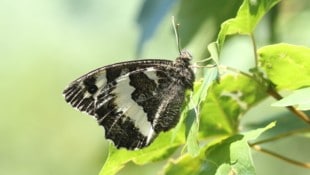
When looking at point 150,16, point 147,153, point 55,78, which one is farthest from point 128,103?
point 55,78

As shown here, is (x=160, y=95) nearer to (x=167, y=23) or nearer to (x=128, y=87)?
(x=128, y=87)

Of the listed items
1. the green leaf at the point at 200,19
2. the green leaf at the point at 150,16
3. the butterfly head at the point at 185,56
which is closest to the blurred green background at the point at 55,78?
the green leaf at the point at 150,16

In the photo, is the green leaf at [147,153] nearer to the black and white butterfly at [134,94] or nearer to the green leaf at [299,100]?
the black and white butterfly at [134,94]

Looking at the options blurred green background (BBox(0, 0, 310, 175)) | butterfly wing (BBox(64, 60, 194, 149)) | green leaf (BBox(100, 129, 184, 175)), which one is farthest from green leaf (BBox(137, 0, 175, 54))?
blurred green background (BBox(0, 0, 310, 175))

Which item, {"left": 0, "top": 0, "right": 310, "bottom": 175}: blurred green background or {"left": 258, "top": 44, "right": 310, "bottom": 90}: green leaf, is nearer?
{"left": 258, "top": 44, "right": 310, "bottom": 90}: green leaf

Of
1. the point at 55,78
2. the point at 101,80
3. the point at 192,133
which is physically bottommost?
the point at 55,78

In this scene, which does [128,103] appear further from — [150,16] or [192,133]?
[150,16]

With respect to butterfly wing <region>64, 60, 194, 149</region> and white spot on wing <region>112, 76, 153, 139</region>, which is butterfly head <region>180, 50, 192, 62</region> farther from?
white spot on wing <region>112, 76, 153, 139</region>
